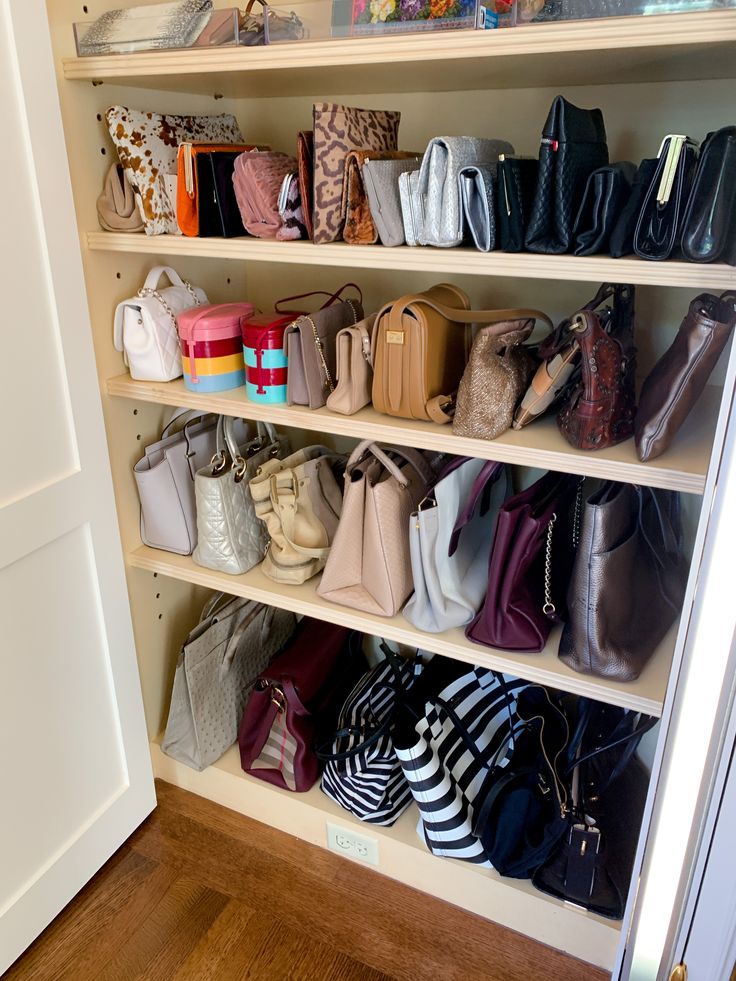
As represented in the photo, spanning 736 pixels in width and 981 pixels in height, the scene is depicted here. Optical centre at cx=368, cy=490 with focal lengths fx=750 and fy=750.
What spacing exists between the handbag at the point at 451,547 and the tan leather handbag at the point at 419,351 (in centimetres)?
13

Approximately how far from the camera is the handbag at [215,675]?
169 centimetres

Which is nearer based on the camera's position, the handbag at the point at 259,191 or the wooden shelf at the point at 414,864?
the handbag at the point at 259,191

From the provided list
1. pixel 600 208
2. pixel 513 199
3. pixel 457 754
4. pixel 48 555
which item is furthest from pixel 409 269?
pixel 457 754

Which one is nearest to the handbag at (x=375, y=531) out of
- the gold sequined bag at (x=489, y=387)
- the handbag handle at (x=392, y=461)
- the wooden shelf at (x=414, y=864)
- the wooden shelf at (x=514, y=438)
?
the handbag handle at (x=392, y=461)

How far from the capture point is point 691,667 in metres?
0.92

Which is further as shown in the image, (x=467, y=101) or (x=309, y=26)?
(x=467, y=101)

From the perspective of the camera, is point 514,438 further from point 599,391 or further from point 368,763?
point 368,763

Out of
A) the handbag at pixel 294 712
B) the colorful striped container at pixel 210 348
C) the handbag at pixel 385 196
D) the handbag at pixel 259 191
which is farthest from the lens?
the handbag at pixel 294 712

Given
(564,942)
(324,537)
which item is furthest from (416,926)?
(324,537)

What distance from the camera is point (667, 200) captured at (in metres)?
1.00

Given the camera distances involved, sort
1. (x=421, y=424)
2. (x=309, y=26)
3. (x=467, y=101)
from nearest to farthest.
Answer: (x=309, y=26) < (x=421, y=424) < (x=467, y=101)

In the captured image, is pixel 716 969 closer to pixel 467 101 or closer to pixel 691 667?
pixel 691 667

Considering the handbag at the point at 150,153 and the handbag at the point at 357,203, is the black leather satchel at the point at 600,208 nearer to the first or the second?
the handbag at the point at 357,203

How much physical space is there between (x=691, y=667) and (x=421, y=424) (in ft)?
1.93
